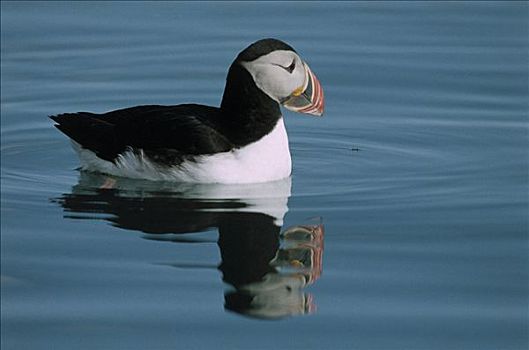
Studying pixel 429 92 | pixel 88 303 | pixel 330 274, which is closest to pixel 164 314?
pixel 88 303

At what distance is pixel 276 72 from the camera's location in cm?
962

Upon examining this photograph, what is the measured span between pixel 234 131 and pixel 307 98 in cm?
57

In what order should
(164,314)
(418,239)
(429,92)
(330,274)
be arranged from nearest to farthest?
(164,314), (330,274), (418,239), (429,92)

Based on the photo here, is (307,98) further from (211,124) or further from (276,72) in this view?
(211,124)

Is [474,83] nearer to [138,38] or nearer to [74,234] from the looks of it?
[138,38]

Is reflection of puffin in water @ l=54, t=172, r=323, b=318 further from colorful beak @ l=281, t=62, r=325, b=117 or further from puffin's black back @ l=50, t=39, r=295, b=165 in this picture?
colorful beak @ l=281, t=62, r=325, b=117

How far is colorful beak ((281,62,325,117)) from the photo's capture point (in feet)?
32.1

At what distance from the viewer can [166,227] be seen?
344 inches

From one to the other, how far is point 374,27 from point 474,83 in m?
2.09

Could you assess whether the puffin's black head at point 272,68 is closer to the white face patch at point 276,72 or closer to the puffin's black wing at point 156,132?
the white face patch at point 276,72

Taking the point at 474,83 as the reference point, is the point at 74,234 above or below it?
below

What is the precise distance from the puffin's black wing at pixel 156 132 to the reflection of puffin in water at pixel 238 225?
0.21 m

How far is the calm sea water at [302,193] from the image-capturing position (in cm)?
744

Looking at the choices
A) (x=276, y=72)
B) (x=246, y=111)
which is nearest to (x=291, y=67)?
(x=276, y=72)
